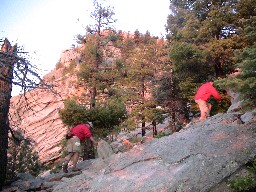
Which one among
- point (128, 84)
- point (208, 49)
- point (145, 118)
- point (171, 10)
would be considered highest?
point (171, 10)

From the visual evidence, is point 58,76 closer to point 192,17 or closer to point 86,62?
point 86,62

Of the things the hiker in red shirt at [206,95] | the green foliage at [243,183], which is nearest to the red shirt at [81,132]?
the hiker in red shirt at [206,95]

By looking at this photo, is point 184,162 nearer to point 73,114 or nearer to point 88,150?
point 88,150

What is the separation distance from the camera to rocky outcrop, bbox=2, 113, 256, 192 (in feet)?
19.8

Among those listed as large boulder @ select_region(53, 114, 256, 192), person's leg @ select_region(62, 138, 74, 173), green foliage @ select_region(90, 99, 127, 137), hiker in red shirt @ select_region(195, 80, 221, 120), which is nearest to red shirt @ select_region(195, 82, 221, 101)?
hiker in red shirt @ select_region(195, 80, 221, 120)

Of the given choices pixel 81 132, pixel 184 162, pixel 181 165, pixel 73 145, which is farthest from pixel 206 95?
pixel 73 145

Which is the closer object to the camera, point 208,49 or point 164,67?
point 208,49

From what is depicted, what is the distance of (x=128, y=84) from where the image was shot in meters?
21.1

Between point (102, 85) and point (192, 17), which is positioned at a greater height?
point (192, 17)

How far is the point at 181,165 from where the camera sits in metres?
6.77

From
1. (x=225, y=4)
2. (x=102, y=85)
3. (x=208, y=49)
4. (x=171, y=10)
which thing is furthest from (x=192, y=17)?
(x=171, y=10)

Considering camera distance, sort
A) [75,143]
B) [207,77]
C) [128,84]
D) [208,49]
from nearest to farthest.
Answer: [75,143] → [208,49] → [207,77] → [128,84]

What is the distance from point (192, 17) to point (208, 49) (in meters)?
3.27

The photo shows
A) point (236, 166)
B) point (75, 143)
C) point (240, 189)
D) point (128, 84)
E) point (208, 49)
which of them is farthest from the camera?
point (128, 84)
